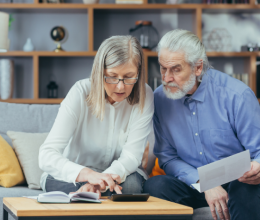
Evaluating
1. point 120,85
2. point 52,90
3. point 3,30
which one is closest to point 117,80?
point 120,85

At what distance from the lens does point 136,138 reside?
163 centimetres

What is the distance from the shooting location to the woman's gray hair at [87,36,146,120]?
4.83ft

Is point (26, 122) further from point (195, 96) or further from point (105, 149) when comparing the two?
point (195, 96)

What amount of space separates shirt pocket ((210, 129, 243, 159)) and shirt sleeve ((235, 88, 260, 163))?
0.14 feet

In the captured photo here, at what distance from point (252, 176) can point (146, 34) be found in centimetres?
228

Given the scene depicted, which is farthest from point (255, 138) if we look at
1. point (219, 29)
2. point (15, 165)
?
point (219, 29)

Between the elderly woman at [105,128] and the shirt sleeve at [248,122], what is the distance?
1.39 feet

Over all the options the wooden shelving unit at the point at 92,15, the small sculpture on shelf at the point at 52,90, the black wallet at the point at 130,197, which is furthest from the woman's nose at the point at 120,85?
the small sculpture on shelf at the point at 52,90

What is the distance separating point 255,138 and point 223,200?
1.01ft

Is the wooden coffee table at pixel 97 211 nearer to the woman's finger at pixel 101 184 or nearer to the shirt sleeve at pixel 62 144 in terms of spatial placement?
the woman's finger at pixel 101 184

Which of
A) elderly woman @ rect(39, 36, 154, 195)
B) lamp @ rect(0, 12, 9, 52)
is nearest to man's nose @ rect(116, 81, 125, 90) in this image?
elderly woman @ rect(39, 36, 154, 195)

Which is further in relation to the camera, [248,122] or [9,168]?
[9,168]

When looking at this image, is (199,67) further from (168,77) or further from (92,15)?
(92,15)

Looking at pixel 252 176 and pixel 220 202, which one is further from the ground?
pixel 252 176
